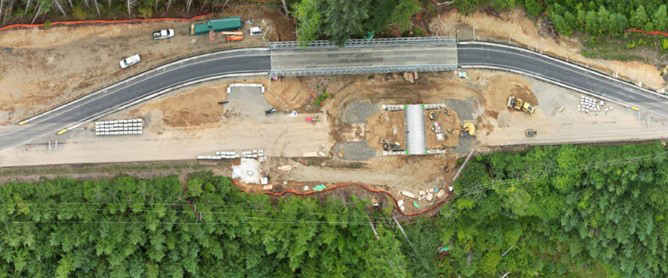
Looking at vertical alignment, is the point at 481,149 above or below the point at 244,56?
below

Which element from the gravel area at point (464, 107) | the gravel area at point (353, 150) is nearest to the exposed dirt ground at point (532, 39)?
the gravel area at point (464, 107)

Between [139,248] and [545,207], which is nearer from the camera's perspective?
[139,248]

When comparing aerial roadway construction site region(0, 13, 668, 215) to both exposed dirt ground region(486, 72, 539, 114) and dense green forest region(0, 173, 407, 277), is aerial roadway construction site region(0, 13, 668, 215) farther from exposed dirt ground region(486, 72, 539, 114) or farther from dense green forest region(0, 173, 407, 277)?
dense green forest region(0, 173, 407, 277)

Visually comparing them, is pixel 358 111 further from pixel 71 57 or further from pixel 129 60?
pixel 71 57

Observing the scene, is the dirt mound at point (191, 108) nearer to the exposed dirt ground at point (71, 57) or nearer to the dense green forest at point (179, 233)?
the exposed dirt ground at point (71, 57)

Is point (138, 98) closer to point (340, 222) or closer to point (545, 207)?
point (340, 222)

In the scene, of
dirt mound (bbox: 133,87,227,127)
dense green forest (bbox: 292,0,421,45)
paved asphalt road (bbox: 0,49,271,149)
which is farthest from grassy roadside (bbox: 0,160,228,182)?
dense green forest (bbox: 292,0,421,45)

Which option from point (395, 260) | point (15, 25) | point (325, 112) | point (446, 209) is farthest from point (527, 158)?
point (15, 25)
